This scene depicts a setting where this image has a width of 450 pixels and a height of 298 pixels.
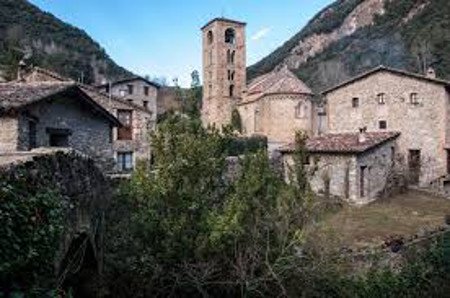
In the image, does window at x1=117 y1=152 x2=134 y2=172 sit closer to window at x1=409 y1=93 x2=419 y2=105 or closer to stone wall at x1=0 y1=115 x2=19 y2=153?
stone wall at x1=0 y1=115 x2=19 y2=153

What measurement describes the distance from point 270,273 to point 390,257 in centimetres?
965

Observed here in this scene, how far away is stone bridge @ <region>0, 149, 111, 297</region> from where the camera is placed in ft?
20.2

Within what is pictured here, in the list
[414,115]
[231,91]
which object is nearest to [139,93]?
[231,91]

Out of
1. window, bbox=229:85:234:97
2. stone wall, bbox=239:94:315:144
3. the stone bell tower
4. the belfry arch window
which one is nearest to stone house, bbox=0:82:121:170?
stone wall, bbox=239:94:315:144

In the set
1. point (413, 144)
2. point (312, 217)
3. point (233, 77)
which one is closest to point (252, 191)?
point (312, 217)

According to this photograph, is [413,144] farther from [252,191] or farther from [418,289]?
[252,191]

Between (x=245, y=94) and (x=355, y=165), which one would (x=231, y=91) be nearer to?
(x=245, y=94)

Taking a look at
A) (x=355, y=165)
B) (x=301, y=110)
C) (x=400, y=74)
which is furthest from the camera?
(x=301, y=110)

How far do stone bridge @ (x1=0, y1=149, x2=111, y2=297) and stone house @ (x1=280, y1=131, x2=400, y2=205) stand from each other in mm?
19265

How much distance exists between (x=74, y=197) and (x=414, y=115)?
28720 millimetres

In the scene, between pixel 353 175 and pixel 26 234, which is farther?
pixel 353 175

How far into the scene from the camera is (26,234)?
5258mm

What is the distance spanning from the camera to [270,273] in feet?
37.0

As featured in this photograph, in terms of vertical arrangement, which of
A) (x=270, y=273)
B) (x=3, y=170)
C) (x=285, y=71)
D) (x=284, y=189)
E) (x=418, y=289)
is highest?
(x=285, y=71)
